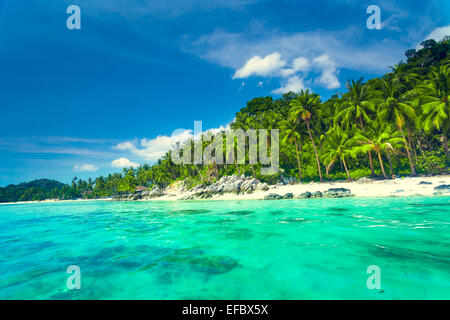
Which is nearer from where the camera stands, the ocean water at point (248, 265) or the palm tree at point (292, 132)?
the ocean water at point (248, 265)

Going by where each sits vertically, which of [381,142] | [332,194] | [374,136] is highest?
[374,136]

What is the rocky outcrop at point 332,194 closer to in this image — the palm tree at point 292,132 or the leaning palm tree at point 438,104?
the palm tree at point 292,132

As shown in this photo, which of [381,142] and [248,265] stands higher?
[381,142]

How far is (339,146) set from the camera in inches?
1091

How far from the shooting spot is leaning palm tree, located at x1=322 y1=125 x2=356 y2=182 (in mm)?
27422

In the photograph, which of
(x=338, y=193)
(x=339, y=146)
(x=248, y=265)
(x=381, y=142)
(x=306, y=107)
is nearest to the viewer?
(x=248, y=265)

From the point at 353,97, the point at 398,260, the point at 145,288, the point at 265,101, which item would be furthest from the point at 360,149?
the point at 265,101

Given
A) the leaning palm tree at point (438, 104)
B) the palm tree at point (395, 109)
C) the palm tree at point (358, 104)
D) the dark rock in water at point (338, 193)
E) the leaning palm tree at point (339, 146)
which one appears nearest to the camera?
the dark rock in water at point (338, 193)

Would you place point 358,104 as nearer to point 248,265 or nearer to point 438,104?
point 438,104

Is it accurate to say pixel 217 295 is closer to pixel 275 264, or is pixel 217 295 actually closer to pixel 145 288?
pixel 145 288

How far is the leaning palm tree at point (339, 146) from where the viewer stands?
90.0 ft

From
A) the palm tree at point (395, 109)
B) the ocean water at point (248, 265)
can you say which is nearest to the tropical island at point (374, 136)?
the palm tree at point (395, 109)

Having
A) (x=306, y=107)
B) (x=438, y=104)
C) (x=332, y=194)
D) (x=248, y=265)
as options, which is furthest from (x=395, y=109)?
(x=248, y=265)
